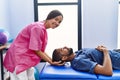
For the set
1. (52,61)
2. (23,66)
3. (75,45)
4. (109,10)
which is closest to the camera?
(23,66)

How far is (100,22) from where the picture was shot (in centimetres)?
349

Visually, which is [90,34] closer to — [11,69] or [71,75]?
[71,75]

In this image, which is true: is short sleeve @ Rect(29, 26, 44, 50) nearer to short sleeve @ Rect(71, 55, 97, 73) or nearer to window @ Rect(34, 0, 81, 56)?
short sleeve @ Rect(71, 55, 97, 73)

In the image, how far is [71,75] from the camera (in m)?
2.16

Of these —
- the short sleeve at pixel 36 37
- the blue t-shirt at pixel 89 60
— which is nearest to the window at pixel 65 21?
the blue t-shirt at pixel 89 60

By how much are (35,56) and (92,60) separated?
2.30 feet

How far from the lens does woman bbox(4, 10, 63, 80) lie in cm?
206

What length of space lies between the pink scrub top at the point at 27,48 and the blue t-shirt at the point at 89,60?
1.48 feet

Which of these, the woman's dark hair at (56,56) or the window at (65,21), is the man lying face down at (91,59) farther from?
the window at (65,21)

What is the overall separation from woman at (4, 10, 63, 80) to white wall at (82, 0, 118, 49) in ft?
4.75

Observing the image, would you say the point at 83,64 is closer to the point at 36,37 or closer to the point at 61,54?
the point at 61,54

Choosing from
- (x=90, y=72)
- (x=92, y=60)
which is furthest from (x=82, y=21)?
(x=90, y=72)

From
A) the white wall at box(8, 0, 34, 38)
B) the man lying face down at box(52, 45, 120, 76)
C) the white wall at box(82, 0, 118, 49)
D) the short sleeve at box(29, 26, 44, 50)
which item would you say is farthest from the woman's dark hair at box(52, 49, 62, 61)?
the white wall at box(8, 0, 34, 38)

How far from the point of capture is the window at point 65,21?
3604 millimetres
